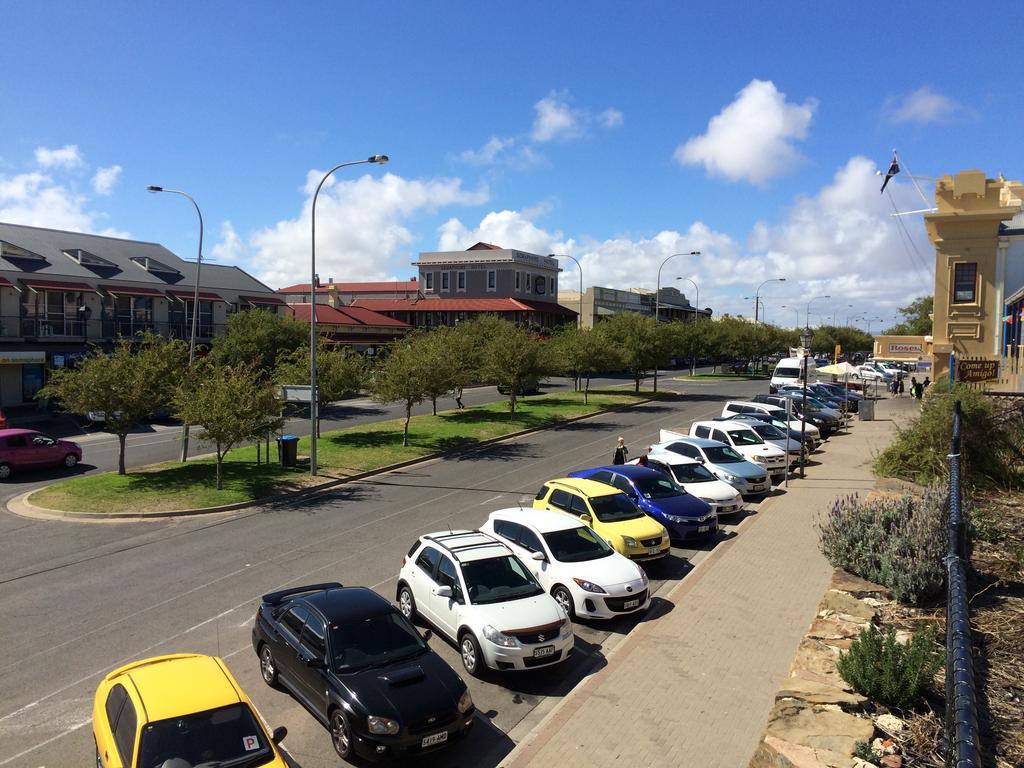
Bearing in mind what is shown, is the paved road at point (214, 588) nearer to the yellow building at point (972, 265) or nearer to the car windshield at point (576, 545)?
the car windshield at point (576, 545)

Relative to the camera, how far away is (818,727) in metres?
6.45

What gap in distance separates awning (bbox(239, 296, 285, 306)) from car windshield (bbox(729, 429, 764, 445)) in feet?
137

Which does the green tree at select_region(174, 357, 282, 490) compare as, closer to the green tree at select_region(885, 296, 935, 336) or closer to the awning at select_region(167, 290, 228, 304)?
the awning at select_region(167, 290, 228, 304)

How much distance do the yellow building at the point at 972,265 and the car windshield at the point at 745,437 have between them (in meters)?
15.9

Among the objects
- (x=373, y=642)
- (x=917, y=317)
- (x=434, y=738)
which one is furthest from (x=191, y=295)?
(x=917, y=317)

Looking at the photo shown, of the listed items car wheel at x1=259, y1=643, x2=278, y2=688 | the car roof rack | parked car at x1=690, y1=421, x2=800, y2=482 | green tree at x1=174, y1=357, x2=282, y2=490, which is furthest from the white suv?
parked car at x1=690, y1=421, x2=800, y2=482

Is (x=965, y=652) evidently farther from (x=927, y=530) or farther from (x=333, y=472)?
(x=333, y=472)

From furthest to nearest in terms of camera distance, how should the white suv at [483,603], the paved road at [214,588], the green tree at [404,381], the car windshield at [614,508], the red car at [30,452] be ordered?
the green tree at [404,381] → the red car at [30,452] → the car windshield at [614,508] → the white suv at [483,603] → the paved road at [214,588]

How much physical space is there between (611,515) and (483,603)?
4961 millimetres

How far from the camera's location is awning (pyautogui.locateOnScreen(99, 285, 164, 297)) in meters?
43.2

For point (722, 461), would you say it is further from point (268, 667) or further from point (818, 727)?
point (268, 667)

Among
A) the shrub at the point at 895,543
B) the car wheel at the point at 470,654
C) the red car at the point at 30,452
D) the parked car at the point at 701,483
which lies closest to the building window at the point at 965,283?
the parked car at the point at 701,483

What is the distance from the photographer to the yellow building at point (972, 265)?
3297 centimetres

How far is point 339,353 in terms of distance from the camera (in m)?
30.1
